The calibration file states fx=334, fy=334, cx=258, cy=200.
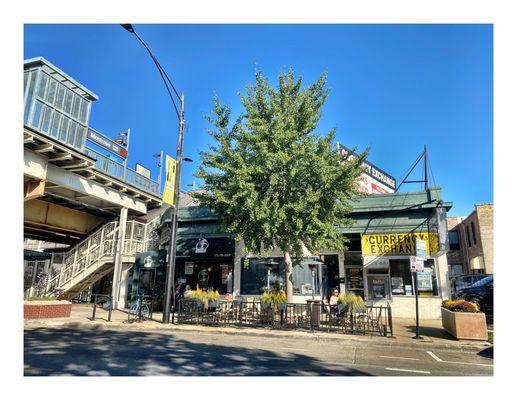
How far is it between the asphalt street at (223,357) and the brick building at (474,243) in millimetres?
25641

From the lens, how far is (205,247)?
1906 centimetres

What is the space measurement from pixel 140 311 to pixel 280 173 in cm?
776

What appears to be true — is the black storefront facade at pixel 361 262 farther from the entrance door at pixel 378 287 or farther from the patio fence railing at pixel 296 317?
the patio fence railing at pixel 296 317

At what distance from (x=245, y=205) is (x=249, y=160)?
6.03 feet

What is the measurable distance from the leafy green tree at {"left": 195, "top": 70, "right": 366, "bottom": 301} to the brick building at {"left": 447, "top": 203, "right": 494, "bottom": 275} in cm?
2280

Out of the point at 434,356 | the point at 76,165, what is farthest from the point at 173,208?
the point at 434,356

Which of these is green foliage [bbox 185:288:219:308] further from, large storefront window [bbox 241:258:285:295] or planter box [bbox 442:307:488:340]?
planter box [bbox 442:307:488:340]

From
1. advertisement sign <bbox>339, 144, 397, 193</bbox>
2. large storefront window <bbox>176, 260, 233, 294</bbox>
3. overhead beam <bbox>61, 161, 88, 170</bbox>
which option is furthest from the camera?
advertisement sign <bbox>339, 144, 397, 193</bbox>

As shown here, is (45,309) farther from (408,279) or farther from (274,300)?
(408,279)

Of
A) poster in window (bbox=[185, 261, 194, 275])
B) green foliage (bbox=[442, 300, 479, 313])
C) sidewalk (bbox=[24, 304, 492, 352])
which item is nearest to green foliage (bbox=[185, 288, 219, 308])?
sidewalk (bbox=[24, 304, 492, 352])

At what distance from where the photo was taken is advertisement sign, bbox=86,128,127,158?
1848 centimetres

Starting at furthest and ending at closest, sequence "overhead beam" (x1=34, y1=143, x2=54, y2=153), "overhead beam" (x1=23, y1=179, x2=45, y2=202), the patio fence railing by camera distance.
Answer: "overhead beam" (x1=23, y1=179, x2=45, y2=202)
"overhead beam" (x1=34, y1=143, x2=54, y2=153)
the patio fence railing

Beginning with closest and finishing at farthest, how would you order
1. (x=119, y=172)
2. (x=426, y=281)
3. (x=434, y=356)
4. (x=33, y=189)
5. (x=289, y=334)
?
(x=434, y=356) → (x=289, y=334) → (x=33, y=189) → (x=426, y=281) → (x=119, y=172)

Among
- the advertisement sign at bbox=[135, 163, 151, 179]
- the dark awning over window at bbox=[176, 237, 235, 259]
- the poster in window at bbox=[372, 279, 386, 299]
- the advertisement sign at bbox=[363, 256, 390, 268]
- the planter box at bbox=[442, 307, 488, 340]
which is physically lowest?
the planter box at bbox=[442, 307, 488, 340]
